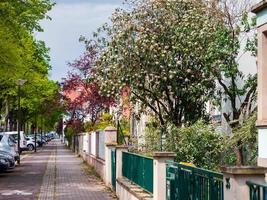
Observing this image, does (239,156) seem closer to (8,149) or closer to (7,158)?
(7,158)

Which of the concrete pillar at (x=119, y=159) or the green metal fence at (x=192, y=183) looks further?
the concrete pillar at (x=119, y=159)

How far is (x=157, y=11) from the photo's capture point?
66.7 ft

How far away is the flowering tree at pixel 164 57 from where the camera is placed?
18891mm

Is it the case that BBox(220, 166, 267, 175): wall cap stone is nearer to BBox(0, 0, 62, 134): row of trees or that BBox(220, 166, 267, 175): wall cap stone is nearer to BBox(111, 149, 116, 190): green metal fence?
BBox(111, 149, 116, 190): green metal fence

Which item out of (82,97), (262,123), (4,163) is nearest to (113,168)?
(262,123)

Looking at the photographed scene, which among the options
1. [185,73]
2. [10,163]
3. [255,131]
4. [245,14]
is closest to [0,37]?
[10,163]

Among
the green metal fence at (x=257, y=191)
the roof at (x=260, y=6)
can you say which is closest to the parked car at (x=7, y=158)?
the roof at (x=260, y=6)

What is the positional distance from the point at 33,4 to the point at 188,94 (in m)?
9.22

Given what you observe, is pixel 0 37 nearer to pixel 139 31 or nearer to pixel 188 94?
pixel 139 31

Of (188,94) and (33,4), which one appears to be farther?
(33,4)

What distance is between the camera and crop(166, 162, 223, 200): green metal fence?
22.9ft

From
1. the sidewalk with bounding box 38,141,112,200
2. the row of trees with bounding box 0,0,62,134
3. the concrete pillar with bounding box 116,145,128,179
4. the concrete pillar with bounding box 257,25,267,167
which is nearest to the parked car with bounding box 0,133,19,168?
the sidewalk with bounding box 38,141,112,200

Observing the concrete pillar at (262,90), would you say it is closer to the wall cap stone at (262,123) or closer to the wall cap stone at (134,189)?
the wall cap stone at (262,123)

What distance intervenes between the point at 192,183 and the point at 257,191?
8.50 ft
